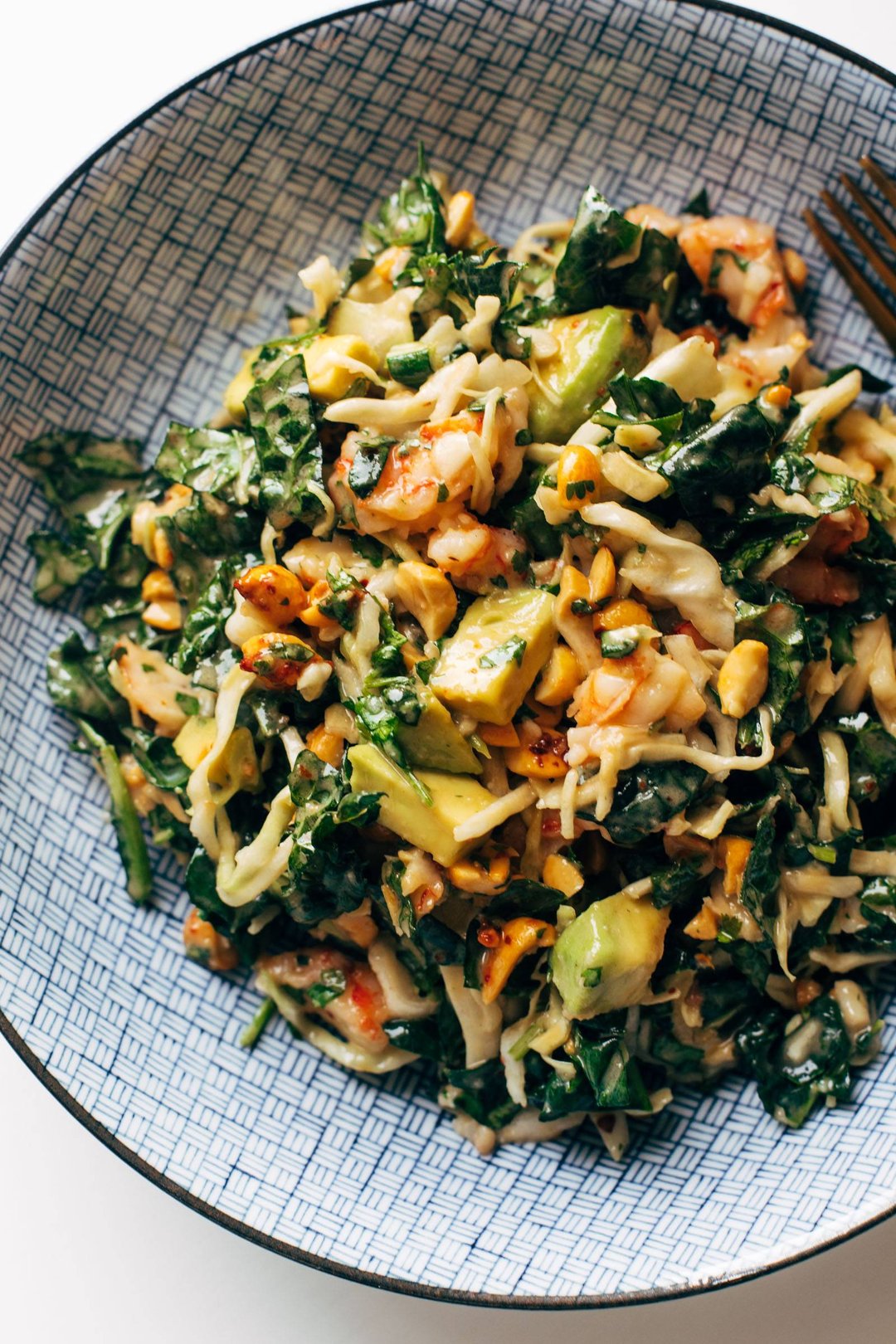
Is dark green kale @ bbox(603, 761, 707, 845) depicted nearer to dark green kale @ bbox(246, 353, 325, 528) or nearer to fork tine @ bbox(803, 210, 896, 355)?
dark green kale @ bbox(246, 353, 325, 528)

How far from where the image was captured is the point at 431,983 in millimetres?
4242

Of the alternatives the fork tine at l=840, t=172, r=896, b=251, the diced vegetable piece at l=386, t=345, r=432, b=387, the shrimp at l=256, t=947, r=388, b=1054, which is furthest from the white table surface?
the diced vegetable piece at l=386, t=345, r=432, b=387

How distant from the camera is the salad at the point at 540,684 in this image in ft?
12.4

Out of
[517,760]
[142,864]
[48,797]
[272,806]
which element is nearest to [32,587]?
[48,797]

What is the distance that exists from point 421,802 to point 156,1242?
249 centimetres

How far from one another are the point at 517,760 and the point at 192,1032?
6.05ft

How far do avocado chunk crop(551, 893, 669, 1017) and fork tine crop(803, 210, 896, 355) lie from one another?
8.10ft

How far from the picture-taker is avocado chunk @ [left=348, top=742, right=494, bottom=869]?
3.70 meters

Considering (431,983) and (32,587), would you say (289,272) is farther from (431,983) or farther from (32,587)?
(431,983)

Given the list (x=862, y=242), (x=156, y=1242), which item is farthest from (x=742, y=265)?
(x=156, y=1242)

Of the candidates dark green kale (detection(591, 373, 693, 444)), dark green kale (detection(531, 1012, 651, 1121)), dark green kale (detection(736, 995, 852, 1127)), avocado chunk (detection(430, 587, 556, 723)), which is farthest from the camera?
dark green kale (detection(736, 995, 852, 1127))

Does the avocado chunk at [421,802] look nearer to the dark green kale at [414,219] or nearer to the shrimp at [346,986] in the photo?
the shrimp at [346,986]

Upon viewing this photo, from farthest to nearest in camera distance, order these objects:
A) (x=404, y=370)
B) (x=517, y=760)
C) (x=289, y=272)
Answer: (x=289, y=272) < (x=404, y=370) < (x=517, y=760)

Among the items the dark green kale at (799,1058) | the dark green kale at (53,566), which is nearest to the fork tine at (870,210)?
the dark green kale at (799,1058)
